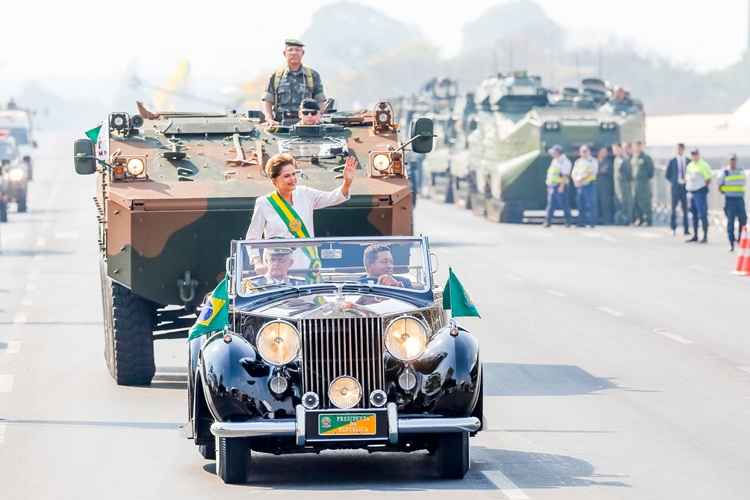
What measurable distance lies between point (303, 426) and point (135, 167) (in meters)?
6.20

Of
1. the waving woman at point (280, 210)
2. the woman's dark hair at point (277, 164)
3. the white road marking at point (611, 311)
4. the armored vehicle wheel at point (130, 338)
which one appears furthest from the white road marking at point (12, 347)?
the woman's dark hair at point (277, 164)

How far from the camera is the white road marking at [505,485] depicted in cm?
1230

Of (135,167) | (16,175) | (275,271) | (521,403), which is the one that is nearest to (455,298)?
(275,271)

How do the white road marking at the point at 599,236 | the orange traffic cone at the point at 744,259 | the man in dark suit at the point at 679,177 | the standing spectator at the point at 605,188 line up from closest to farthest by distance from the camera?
1. the orange traffic cone at the point at 744,259
2. the man in dark suit at the point at 679,177
3. the white road marking at the point at 599,236
4. the standing spectator at the point at 605,188

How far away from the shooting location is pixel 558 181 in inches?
1806

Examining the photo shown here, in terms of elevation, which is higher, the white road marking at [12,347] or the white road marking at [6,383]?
the white road marking at [6,383]

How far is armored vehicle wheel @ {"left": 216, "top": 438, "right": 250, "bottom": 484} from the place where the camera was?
1271 cm

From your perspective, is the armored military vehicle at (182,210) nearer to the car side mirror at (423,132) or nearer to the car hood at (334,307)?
the car side mirror at (423,132)

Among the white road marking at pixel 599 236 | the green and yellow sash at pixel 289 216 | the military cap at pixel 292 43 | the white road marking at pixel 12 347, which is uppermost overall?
the military cap at pixel 292 43

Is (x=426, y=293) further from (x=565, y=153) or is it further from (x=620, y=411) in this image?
(x=565, y=153)

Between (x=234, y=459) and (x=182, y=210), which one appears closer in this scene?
(x=234, y=459)

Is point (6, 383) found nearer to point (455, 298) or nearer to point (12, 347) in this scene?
point (12, 347)

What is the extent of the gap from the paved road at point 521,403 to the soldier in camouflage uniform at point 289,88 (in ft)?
8.19

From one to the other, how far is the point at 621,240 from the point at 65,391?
80.0 feet
